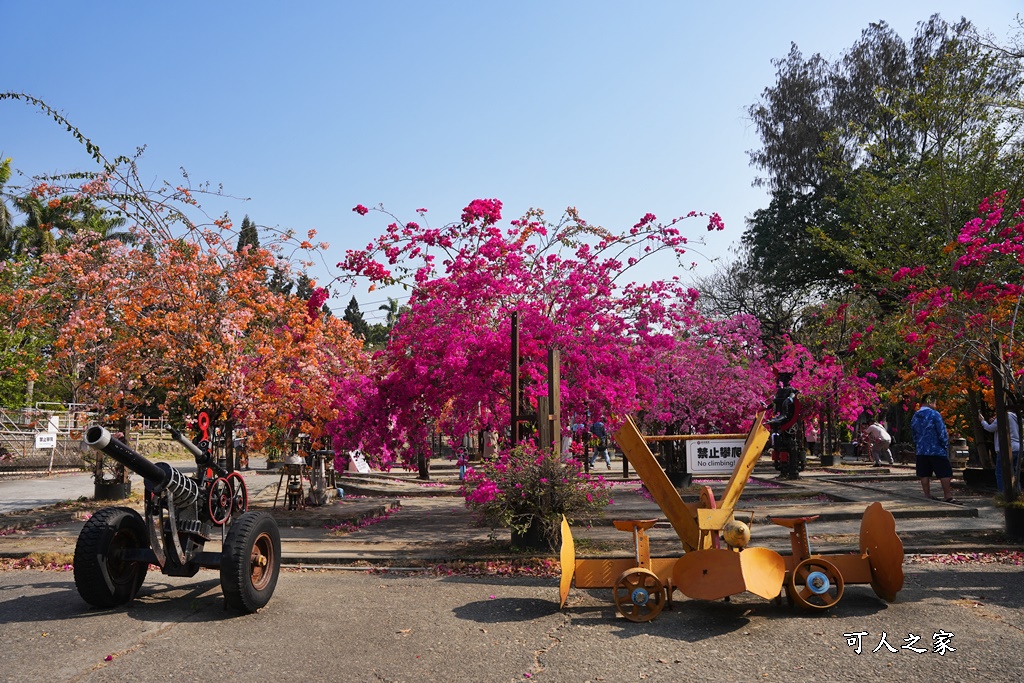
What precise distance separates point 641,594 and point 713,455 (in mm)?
2201

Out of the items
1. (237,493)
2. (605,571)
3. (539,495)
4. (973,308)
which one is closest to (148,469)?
(237,493)

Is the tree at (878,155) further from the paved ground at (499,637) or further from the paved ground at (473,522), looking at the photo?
the paved ground at (499,637)

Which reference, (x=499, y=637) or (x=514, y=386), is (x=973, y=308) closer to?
(x=514, y=386)

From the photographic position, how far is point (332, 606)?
6277mm

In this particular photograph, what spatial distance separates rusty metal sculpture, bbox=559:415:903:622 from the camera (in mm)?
5422

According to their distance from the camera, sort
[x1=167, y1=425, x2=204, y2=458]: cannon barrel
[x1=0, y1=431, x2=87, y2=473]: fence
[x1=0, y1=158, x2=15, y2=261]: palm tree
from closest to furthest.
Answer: [x1=167, y1=425, x2=204, y2=458]: cannon barrel → [x1=0, y1=431, x2=87, y2=473]: fence → [x1=0, y1=158, x2=15, y2=261]: palm tree

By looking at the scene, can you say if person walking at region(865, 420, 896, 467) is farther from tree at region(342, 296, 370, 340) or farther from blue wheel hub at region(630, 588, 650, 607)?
tree at region(342, 296, 370, 340)

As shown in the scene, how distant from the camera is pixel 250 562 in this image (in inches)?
232

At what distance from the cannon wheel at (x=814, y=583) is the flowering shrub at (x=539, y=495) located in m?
2.74

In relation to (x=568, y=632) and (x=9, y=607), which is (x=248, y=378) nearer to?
(x=9, y=607)

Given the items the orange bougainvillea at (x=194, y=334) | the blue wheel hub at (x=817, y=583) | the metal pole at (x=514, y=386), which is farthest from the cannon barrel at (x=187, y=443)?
the orange bougainvillea at (x=194, y=334)

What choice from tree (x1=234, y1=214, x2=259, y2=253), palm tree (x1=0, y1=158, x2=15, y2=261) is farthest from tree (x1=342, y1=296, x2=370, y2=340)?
tree (x1=234, y1=214, x2=259, y2=253)

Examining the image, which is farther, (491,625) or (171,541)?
(171,541)

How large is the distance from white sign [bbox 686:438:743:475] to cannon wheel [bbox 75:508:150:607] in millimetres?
5239
